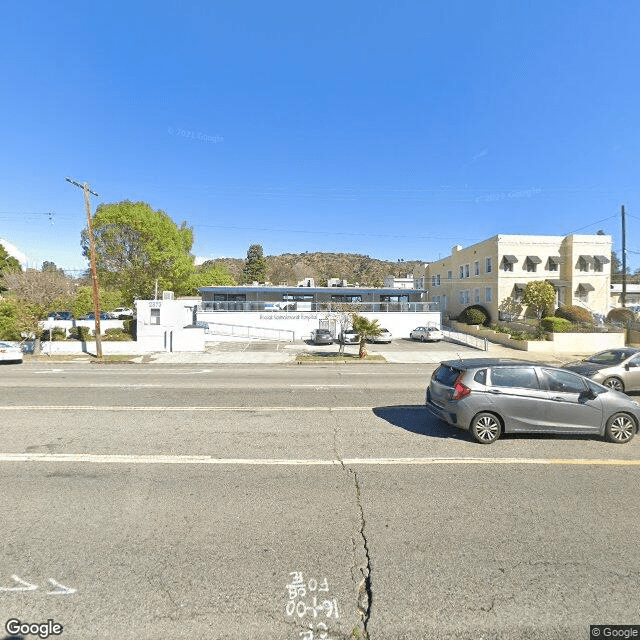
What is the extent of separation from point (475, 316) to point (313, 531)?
34382 mm

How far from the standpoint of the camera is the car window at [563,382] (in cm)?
700

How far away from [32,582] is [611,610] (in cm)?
499

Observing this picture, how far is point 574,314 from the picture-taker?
31.1 m

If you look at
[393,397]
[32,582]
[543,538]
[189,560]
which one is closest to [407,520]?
[543,538]

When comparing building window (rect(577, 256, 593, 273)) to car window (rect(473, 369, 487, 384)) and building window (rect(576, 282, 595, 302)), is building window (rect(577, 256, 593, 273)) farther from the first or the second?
car window (rect(473, 369, 487, 384))

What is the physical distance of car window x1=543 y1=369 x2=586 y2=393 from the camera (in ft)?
23.0

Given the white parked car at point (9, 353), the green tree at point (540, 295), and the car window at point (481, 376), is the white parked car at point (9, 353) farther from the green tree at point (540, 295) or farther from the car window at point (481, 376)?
the green tree at point (540, 295)

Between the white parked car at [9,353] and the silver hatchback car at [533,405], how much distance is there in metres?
21.9

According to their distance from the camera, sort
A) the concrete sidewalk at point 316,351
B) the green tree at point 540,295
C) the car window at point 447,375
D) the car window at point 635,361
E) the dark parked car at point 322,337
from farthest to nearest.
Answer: the green tree at point 540,295
the dark parked car at point 322,337
the concrete sidewalk at point 316,351
the car window at point 635,361
the car window at point 447,375

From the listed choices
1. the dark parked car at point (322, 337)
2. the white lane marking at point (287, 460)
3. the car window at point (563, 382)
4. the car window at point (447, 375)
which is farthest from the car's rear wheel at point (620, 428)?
the dark parked car at point (322, 337)

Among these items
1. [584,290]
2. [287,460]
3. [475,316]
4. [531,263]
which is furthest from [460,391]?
[584,290]

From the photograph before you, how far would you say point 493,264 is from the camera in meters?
35.1

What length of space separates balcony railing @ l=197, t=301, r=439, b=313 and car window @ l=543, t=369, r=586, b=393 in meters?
27.0

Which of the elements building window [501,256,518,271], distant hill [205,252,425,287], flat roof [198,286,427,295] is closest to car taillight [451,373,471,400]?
building window [501,256,518,271]
